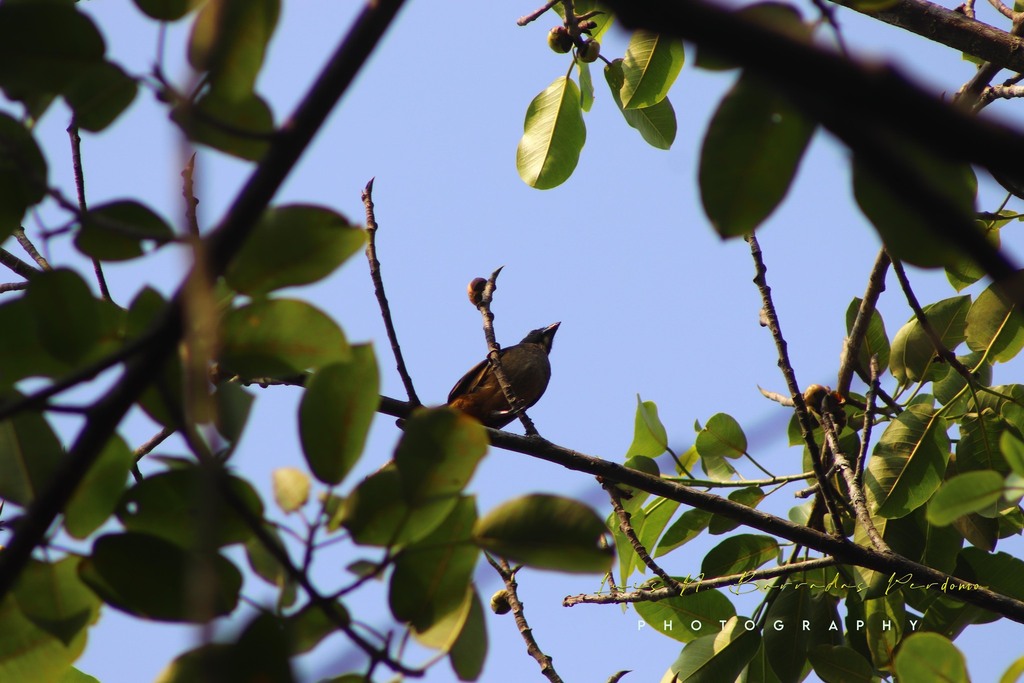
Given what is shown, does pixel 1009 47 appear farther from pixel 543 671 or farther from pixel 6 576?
pixel 6 576

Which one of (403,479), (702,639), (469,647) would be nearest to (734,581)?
(702,639)

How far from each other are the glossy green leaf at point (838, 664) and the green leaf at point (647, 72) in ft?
5.78

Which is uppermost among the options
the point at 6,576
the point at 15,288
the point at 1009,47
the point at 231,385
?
the point at 1009,47

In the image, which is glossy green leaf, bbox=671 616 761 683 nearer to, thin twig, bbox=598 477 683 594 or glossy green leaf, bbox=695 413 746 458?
thin twig, bbox=598 477 683 594

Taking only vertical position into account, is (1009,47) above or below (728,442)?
above

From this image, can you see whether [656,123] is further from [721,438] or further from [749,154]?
[749,154]

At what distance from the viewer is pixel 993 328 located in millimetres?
2709

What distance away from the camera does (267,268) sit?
1136 mm

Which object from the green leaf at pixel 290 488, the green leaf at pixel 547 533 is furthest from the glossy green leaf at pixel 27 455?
the green leaf at pixel 547 533

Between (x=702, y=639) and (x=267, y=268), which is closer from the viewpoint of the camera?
(x=267, y=268)

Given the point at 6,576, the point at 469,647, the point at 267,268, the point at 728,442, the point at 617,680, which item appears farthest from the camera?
the point at 728,442

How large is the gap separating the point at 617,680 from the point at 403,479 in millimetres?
1532

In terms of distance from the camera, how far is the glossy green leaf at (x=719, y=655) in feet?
8.70

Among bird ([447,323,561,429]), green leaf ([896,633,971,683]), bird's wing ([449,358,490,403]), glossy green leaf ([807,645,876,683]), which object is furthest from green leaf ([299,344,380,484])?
bird's wing ([449,358,490,403])
